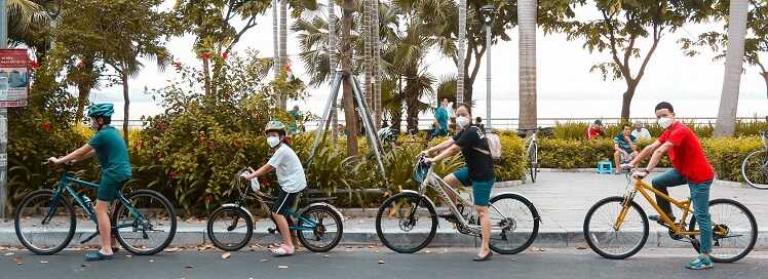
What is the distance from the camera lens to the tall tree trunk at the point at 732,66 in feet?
59.8

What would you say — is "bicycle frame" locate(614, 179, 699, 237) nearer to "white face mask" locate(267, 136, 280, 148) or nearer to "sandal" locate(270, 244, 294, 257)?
"sandal" locate(270, 244, 294, 257)

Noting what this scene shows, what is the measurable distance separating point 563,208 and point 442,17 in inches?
724

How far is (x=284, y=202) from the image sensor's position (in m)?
8.05

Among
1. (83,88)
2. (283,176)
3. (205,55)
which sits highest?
(205,55)

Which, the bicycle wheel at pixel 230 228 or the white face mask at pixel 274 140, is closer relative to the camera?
the white face mask at pixel 274 140

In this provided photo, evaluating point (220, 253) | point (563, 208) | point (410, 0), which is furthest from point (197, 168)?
point (410, 0)

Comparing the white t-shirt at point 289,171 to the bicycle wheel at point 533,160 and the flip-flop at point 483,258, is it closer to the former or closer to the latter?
the flip-flop at point 483,258

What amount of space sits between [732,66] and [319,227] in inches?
541

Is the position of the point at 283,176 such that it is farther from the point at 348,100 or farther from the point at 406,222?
the point at 348,100

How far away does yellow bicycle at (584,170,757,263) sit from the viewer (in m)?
7.65

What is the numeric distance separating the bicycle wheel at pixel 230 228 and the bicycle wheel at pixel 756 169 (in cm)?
931

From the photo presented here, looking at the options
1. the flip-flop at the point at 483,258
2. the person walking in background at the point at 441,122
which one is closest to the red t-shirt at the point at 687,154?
the flip-flop at the point at 483,258

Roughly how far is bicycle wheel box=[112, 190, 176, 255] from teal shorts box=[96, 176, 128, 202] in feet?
0.93

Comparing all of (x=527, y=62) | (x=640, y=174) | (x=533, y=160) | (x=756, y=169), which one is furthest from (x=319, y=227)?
(x=527, y=62)
